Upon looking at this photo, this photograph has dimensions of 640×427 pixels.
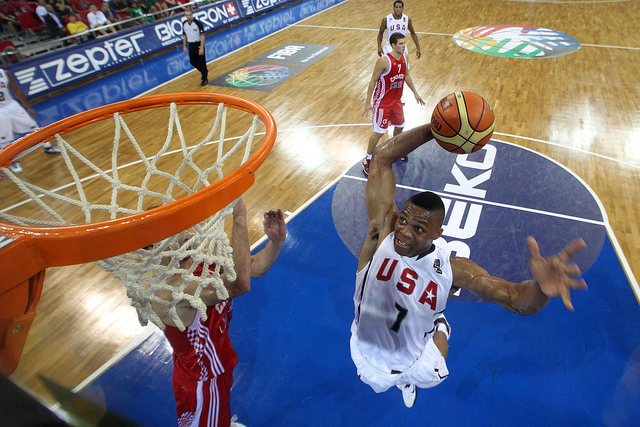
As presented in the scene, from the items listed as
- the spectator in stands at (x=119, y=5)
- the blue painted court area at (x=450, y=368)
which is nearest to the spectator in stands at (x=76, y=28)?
the spectator in stands at (x=119, y=5)

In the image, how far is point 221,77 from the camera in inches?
398

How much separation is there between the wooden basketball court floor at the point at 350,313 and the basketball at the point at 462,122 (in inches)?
80.8

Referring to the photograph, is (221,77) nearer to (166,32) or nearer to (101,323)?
(166,32)

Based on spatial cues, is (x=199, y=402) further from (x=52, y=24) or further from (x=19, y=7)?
(x=19, y=7)

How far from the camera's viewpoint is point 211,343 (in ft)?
8.15

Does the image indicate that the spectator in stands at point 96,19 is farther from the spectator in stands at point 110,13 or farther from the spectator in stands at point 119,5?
the spectator in stands at point 119,5

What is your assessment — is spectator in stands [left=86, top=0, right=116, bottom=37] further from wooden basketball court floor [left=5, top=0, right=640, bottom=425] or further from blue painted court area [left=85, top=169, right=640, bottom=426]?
blue painted court area [left=85, top=169, right=640, bottom=426]

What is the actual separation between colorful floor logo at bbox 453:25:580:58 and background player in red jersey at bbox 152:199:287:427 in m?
11.0

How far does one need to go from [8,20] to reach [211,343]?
575 inches

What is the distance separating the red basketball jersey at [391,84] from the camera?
564 centimetres

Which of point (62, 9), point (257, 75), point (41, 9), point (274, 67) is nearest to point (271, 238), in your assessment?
point (257, 75)

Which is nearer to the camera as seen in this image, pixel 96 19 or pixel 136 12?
pixel 96 19

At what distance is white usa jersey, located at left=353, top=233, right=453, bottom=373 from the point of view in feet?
7.64

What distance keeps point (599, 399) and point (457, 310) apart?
1337 mm
